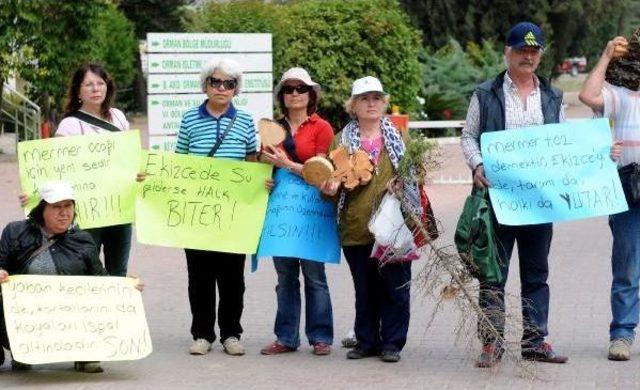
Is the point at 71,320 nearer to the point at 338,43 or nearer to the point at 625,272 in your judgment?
the point at 625,272

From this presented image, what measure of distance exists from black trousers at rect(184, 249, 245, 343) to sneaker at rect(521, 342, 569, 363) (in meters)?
1.71

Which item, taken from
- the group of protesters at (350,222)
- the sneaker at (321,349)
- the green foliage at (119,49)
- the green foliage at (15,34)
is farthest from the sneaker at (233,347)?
the green foliage at (119,49)

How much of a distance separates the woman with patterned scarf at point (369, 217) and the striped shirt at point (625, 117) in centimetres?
118

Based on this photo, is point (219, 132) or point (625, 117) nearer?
point (625, 117)

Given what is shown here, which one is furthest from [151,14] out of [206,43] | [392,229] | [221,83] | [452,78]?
[392,229]

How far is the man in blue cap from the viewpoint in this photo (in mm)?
8062

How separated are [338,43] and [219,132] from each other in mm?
13822

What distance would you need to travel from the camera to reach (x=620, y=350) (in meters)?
8.37

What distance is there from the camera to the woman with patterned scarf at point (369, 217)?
8.27m

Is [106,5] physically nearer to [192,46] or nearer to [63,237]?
[192,46]

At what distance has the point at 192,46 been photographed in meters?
14.9

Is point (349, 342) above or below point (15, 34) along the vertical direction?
below

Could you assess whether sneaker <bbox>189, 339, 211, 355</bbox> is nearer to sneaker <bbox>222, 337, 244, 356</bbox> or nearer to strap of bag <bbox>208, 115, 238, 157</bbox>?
sneaker <bbox>222, 337, 244, 356</bbox>

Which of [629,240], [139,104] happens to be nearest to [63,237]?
[629,240]
